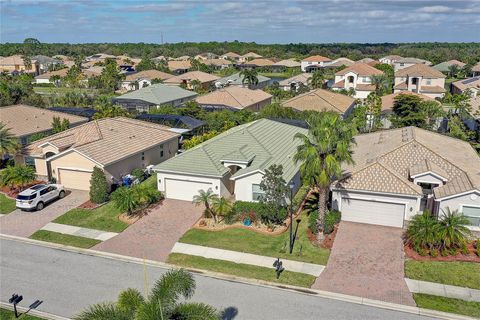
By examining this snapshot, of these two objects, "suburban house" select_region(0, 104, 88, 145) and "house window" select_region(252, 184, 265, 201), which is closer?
"house window" select_region(252, 184, 265, 201)

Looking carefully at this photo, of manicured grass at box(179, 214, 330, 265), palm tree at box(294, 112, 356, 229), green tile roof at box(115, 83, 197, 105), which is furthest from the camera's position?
green tile roof at box(115, 83, 197, 105)

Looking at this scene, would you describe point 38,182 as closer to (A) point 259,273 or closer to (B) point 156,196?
(B) point 156,196

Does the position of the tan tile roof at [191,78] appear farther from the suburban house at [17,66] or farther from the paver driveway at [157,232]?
the paver driveway at [157,232]

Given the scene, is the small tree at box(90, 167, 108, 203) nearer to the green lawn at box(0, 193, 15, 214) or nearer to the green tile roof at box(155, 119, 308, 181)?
the green tile roof at box(155, 119, 308, 181)

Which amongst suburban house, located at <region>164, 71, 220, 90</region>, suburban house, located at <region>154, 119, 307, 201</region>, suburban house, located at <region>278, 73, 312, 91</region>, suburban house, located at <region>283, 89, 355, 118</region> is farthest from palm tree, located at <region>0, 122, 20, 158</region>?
suburban house, located at <region>278, 73, 312, 91</region>

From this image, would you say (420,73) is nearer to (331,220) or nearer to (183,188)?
(331,220)

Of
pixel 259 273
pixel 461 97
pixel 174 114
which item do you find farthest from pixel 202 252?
pixel 461 97
